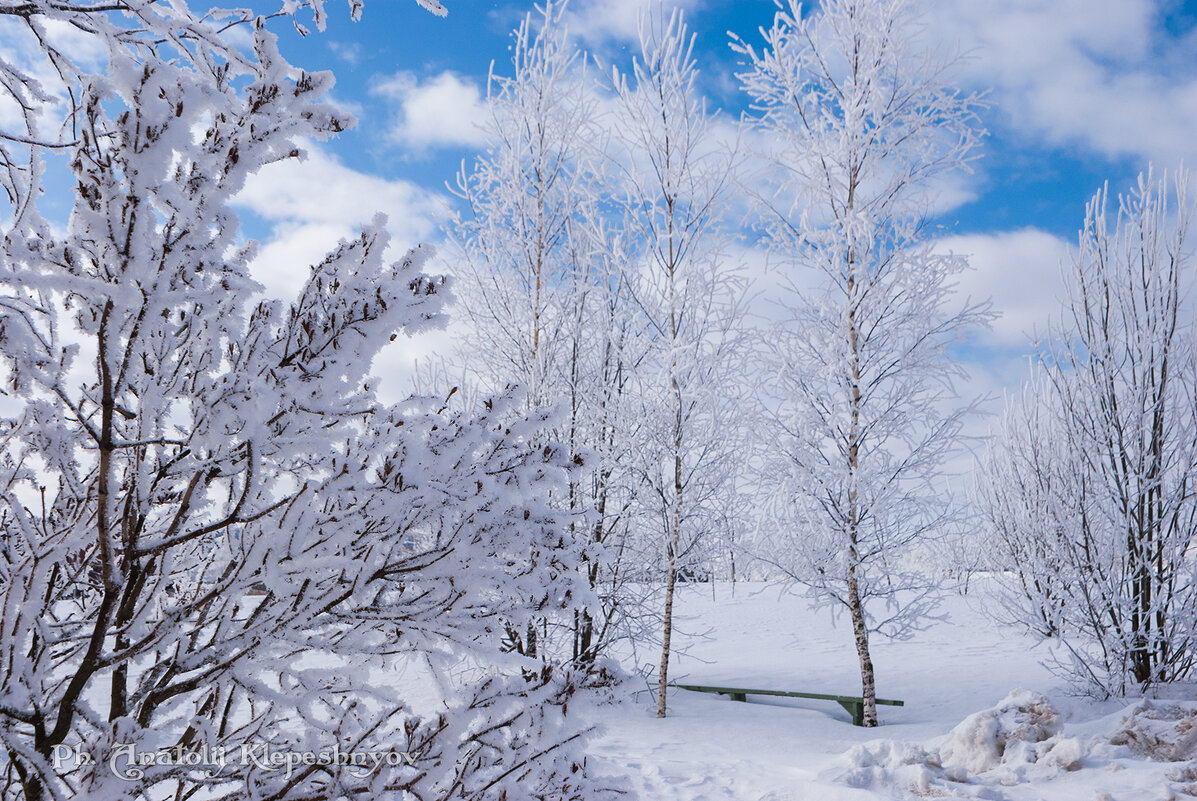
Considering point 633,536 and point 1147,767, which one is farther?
point 633,536

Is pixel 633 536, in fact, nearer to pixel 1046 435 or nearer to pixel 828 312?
pixel 828 312

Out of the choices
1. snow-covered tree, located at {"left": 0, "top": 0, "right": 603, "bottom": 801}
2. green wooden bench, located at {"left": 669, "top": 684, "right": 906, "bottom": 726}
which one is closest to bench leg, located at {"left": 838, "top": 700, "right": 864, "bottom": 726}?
green wooden bench, located at {"left": 669, "top": 684, "right": 906, "bottom": 726}

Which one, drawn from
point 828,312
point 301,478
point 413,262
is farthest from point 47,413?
point 828,312

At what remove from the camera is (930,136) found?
7.40 m

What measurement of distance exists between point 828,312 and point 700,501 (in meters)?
2.45

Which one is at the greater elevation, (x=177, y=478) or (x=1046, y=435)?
(x=1046, y=435)

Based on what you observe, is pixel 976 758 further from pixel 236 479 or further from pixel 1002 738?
pixel 236 479

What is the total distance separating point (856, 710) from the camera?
7457mm

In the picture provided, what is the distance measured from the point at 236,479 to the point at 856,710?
748 cm

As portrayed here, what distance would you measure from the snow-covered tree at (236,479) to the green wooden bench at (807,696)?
6.62 metres

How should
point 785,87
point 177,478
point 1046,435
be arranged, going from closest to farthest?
1. point 177,478
2. point 785,87
3. point 1046,435

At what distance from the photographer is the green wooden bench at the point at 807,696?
7.46 meters

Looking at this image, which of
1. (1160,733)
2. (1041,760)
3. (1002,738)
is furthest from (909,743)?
(1160,733)

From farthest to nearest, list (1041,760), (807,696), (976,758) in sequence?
(807,696) → (976,758) → (1041,760)
